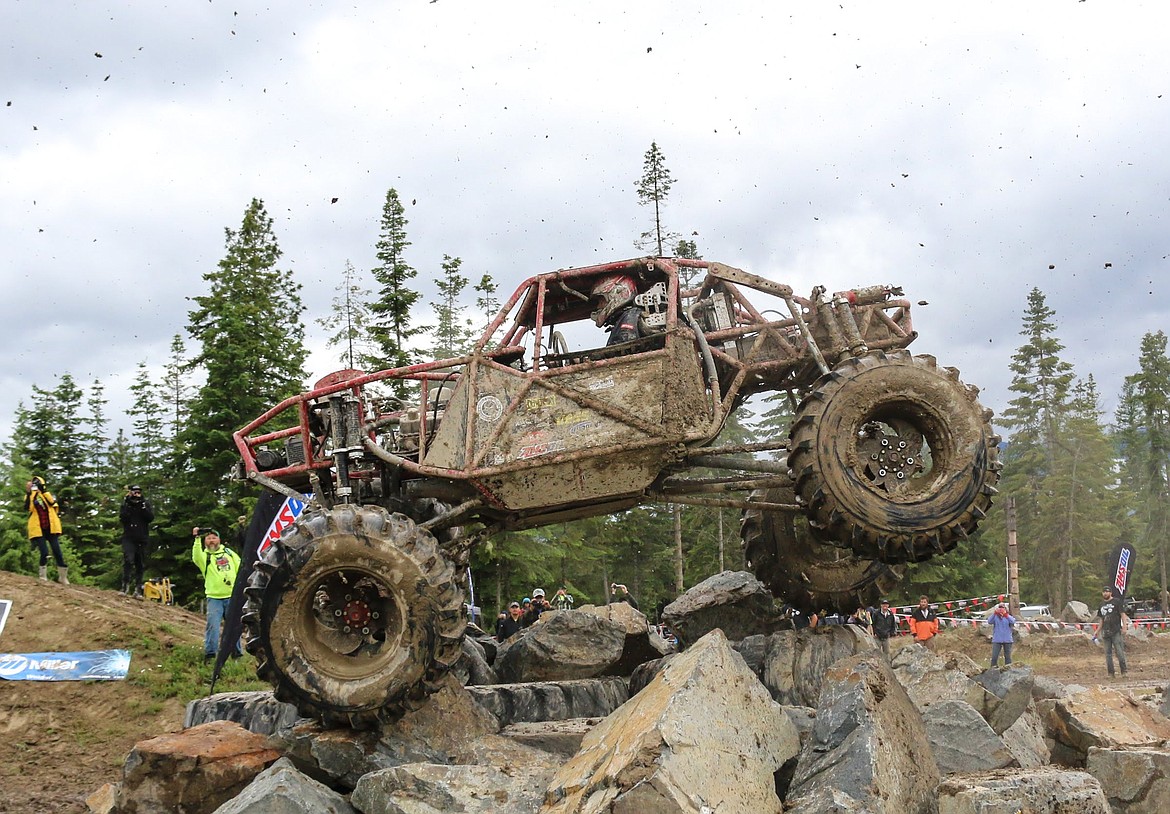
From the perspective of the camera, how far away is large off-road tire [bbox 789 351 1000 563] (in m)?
6.70

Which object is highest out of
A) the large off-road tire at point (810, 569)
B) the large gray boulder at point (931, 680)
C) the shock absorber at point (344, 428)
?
the shock absorber at point (344, 428)

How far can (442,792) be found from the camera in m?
5.46

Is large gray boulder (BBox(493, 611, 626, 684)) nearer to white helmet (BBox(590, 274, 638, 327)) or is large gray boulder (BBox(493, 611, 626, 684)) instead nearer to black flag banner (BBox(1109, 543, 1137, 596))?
white helmet (BBox(590, 274, 638, 327))

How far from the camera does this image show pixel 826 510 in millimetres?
6703

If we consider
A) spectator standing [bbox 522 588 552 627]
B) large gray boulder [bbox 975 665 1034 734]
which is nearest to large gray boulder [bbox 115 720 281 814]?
large gray boulder [bbox 975 665 1034 734]

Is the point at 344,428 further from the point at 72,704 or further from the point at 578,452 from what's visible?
the point at 72,704

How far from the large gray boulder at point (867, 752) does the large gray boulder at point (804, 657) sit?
5.92 ft

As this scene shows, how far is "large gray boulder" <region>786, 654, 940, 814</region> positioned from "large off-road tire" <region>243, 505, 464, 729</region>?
7.77 ft

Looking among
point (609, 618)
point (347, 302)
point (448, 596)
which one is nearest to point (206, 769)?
point (448, 596)

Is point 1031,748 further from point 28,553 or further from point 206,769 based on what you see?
point 28,553

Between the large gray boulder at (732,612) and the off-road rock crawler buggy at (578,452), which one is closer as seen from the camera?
the off-road rock crawler buggy at (578,452)

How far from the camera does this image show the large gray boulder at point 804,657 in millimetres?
7695

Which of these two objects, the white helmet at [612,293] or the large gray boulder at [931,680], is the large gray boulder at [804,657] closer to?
the large gray boulder at [931,680]

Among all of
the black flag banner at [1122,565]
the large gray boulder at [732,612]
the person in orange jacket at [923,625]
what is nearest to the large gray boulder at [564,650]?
the large gray boulder at [732,612]
